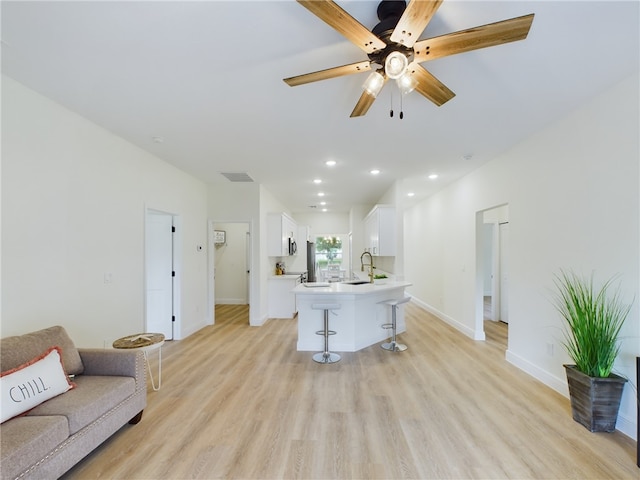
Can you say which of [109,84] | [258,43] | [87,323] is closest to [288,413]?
[87,323]

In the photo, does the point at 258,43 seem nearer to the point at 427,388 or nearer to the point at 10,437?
the point at 10,437

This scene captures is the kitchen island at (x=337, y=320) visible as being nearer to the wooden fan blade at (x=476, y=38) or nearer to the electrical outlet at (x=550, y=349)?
the electrical outlet at (x=550, y=349)

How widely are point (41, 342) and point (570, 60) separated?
4.35 metres

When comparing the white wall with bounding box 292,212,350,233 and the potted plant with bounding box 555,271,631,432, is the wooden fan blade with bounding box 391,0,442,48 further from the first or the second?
the white wall with bounding box 292,212,350,233

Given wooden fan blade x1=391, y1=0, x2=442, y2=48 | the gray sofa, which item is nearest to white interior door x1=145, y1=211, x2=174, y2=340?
the gray sofa

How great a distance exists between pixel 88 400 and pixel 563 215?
434 centimetres

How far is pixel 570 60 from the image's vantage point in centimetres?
211

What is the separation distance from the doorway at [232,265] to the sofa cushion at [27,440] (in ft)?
21.1

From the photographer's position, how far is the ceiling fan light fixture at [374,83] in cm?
189

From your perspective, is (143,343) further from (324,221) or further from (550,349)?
(324,221)

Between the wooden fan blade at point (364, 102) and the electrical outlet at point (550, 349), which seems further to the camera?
the electrical outlet at point (550, 349)

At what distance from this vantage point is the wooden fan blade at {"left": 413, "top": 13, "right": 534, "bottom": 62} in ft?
4.71

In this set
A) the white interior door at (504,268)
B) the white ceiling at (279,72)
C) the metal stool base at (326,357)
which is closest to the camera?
the white ceiling at (279,72)

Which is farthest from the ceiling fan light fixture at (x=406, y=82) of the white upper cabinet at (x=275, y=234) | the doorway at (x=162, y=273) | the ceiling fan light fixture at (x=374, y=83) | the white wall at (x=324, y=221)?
the white wall at (x=324, y=221)
